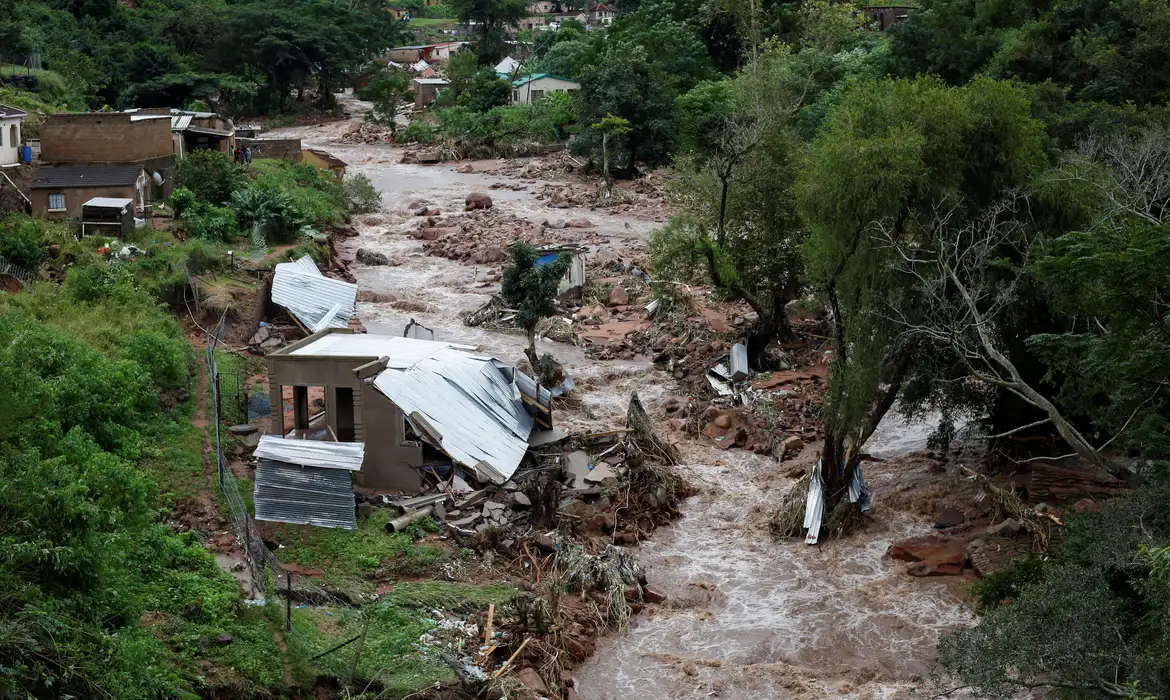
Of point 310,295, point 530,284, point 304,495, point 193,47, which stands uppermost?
point 530,284

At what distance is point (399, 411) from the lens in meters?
18.0

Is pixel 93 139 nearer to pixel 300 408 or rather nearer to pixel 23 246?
pixel 23 246

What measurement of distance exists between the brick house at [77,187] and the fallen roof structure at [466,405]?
15.0 m

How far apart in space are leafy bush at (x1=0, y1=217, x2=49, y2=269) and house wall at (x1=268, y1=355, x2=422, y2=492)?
1041cm

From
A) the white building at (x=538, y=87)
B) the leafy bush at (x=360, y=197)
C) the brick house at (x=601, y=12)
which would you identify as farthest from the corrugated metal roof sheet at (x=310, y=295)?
the brick house at (x=601, y=12)

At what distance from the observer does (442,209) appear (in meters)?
45.7

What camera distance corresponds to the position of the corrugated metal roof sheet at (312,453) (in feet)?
55.2

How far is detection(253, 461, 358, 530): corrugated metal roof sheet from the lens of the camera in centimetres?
1648

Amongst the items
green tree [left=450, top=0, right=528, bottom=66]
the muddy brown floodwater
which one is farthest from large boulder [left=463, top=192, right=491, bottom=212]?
green tree [left=450, top=0, right=528, bottom=66]

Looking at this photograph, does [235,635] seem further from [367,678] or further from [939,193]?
[939,193]

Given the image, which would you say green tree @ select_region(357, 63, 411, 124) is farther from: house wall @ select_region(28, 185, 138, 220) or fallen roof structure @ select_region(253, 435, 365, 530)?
fallen roof structure @ select_region(253, 435, 365, 530)

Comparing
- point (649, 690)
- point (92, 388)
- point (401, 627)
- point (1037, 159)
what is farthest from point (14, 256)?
point (1037, 159)

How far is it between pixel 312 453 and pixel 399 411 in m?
1.57

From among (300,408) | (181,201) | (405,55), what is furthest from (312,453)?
(405,55)
